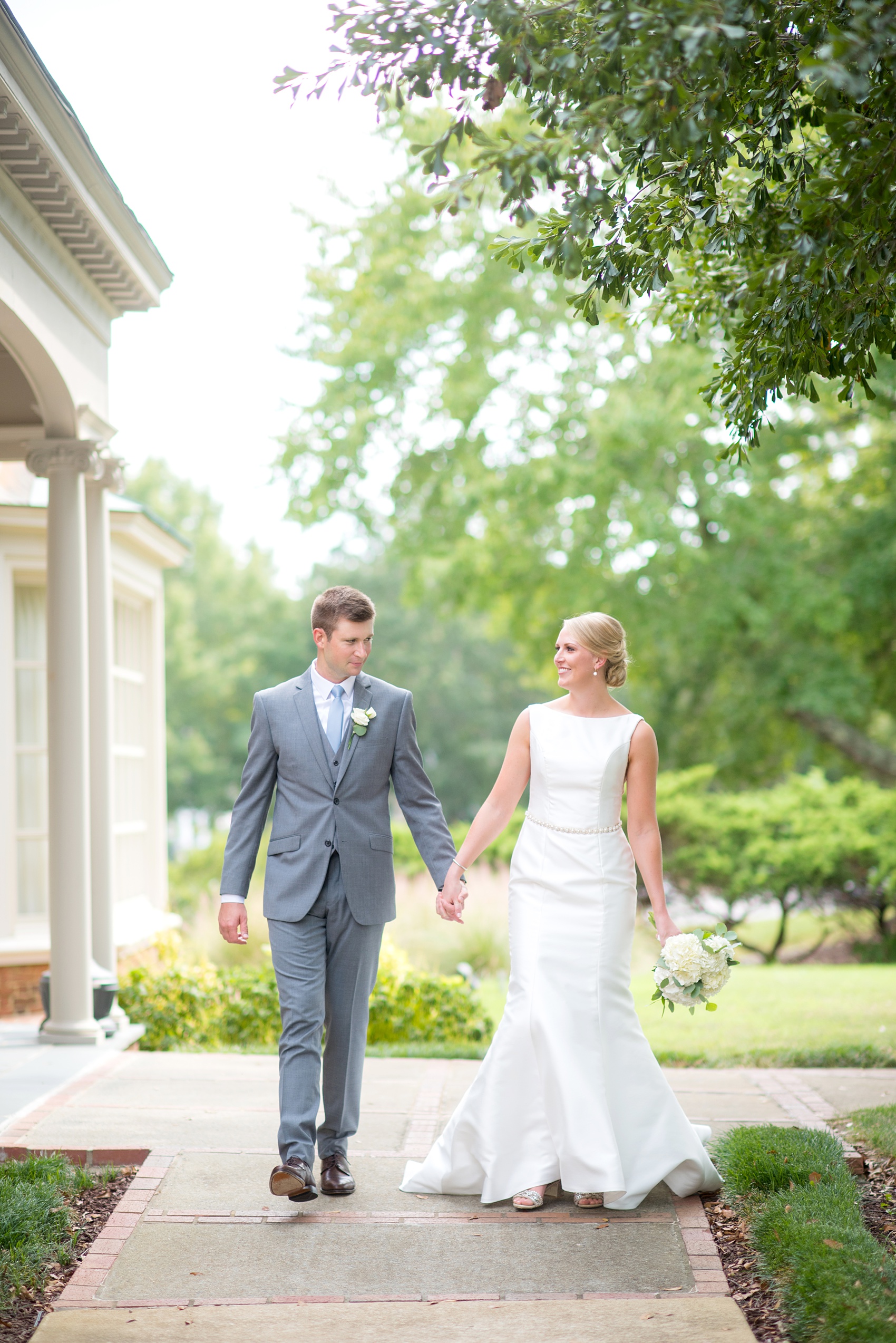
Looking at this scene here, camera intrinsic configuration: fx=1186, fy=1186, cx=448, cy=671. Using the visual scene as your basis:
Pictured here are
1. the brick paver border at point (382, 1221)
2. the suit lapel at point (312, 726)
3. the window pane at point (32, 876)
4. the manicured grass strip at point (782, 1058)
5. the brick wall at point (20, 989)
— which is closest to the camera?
the brick paver border at point (382, 1221)

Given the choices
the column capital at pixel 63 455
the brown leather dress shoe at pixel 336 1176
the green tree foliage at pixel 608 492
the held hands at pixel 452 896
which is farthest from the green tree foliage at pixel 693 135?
the green tree foliage at pixel 608 492

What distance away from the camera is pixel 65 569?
6867 millimetres

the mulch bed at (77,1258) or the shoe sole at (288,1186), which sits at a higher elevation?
the shoe sole at (288,1186)

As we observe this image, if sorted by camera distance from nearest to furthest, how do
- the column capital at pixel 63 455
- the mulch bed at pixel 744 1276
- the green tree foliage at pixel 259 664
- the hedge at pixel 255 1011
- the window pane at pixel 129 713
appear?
the mulch bed at pixel 744 1276, the column capital at pixel 63 455, the hedge at pixel 255 1011, the window pane at pixel 129 713, the green tree foliage at pixel 259 664

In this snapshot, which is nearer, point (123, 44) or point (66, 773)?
point (66, 773)

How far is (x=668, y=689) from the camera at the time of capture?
62.7 ft

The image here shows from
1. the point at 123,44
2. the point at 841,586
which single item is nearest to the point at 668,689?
the point at 841,586

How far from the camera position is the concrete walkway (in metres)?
3.33

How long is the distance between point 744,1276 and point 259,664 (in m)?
36.6

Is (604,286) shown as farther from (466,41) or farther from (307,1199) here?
(307,1199)

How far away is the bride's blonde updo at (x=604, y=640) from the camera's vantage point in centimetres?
446

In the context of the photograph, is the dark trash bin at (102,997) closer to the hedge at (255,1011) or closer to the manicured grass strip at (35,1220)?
the hedge at (255,1011)

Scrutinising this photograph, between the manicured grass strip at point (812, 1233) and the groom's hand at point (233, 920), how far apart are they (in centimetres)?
198

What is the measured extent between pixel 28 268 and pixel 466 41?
3.39m
